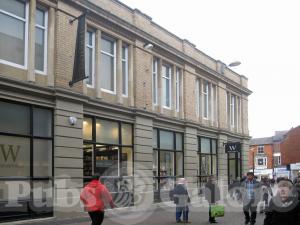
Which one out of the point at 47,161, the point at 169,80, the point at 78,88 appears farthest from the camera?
the point at 169,80

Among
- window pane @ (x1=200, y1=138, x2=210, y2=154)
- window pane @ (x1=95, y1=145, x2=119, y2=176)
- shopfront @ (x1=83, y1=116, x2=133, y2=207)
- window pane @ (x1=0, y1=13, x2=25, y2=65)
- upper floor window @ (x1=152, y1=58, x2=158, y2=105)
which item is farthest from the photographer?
window pane @ (x1=200, y1=138, x2=210, y2=154)

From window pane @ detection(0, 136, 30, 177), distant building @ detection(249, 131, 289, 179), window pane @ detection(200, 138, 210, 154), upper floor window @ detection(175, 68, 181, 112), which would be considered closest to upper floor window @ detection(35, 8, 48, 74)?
window pane @ detection(0, 136, 30, 177)

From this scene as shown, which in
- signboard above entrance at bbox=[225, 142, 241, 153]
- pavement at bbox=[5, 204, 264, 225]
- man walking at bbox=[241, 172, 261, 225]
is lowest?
pavement at bbox=[5, 204, 264, 225]

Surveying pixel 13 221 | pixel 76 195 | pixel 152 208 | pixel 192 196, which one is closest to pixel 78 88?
pixel 76 195

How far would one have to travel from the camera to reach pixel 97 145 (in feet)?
64.0

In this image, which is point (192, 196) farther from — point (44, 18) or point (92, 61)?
point (44, 18)

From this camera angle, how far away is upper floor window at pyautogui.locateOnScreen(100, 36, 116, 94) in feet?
67.1

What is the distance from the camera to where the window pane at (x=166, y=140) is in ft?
80.8

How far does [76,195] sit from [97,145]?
102 inches

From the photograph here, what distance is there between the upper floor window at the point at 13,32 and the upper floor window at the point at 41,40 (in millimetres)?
620

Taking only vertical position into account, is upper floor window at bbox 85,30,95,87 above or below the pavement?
above

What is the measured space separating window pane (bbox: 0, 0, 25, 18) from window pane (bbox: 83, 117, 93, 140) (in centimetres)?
467

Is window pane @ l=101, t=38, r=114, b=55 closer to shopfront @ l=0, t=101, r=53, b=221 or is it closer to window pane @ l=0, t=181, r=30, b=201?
shopfront @ l=0, t=101, r=53, b=221

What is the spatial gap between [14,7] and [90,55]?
4265 mm
